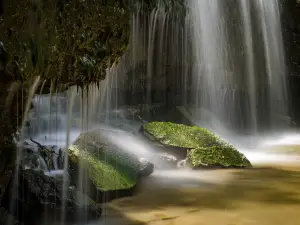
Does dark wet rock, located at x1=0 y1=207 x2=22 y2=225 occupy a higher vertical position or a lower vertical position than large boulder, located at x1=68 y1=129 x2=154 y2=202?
lower

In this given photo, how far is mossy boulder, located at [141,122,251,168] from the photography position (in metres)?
7.64

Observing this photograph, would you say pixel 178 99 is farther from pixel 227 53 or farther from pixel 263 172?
pixel 263 172

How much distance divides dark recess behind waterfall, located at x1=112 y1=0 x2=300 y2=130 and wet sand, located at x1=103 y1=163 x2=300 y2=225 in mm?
8738

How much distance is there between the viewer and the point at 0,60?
9.61 ft

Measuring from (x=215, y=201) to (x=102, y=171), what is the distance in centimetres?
175

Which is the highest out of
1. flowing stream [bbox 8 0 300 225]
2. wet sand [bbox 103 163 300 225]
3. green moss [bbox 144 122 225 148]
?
flowing stream [bbox 8 0 300 225]

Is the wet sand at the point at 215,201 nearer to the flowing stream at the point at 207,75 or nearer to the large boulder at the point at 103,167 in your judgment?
the large boulder at the point at 103,167

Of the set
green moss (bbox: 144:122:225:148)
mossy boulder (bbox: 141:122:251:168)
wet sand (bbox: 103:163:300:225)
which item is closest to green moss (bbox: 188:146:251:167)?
mossy boulder (bbox: 141:122:251:168)

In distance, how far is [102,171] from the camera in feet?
17.1

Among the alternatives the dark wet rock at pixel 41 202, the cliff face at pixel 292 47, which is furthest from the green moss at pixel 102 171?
the cliff face at pixel 292 47

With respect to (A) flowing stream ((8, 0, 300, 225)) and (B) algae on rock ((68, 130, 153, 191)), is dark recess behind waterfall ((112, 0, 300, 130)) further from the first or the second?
(B) algae on rock ((68, 130, 153, 191))

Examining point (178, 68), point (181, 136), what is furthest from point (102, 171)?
point (178, 68)

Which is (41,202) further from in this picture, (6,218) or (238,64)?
(238,64)

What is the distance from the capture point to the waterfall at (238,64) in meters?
14.8
